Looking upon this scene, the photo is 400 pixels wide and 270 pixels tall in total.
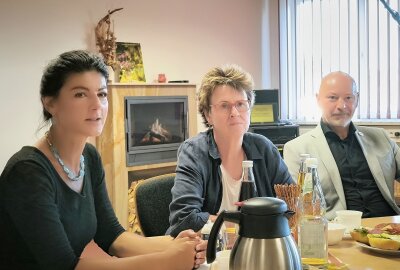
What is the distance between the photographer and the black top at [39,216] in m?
1.31

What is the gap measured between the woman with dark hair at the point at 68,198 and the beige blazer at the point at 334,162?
103 centimetres

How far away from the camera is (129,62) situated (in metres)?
4.27

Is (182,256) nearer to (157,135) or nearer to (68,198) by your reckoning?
(68,198)

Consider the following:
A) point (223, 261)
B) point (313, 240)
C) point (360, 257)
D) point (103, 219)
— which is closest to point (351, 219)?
point (360, 257)

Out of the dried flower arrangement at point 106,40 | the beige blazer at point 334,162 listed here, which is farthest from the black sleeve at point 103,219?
the dried flower arrangement at point 106,40

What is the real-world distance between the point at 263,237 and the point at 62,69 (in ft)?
2.97

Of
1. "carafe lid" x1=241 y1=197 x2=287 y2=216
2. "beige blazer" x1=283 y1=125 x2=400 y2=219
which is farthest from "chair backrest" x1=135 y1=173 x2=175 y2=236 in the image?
"carafe lid" x1=241 y1=197 x2=287 y2=216

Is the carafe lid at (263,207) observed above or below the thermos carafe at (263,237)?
above

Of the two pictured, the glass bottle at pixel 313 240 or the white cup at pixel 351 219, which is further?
the white cup at pixel 351 219

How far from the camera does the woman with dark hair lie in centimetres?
132

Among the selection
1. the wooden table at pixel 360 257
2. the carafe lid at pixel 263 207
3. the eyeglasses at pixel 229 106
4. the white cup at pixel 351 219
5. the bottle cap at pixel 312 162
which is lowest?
the wooden table at pixel 360 257

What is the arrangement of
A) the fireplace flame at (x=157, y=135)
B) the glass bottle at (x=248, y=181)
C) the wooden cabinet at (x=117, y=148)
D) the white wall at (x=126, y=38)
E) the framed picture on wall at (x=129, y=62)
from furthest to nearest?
the fireplace flame at (x=157, y=135), the framed picture on wall at (x=129, y=62), the wooden cabinet at (x=117, y=148), the white wall at (x=126, y=38), the glass bottle at (x=248, y=181)

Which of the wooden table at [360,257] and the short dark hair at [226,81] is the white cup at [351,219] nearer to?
the wooden table at [360,257]

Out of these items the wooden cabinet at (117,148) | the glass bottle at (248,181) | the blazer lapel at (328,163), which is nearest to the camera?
the glass bottle at (248,181)
